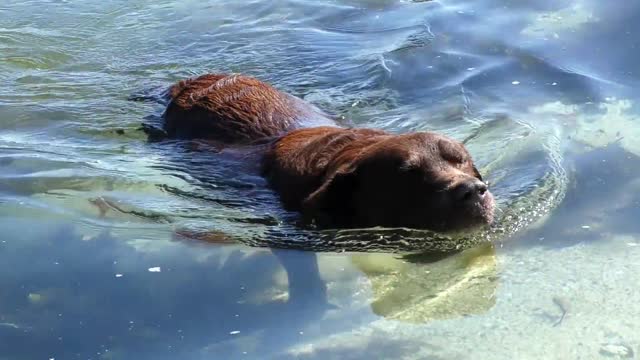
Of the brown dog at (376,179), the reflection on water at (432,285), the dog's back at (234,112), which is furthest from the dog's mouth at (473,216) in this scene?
the dog's back at (234,112)

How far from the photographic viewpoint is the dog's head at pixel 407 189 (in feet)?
17.7

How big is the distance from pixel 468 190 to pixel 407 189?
365 mm

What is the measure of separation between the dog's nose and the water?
1.05ft

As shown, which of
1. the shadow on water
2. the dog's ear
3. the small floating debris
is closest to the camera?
the small floating debris

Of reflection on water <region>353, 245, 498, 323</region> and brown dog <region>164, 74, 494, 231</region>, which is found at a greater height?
brown dog <region>164, 74, 494, 231</region>

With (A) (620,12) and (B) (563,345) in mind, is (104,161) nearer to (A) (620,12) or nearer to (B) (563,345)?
(B) (563,345)

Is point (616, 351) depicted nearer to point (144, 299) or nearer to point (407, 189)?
→ point (407, 189)

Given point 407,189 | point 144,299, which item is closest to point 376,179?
point 407,189

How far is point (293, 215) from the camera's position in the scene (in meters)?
5.96

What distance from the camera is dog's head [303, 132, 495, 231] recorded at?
541cm

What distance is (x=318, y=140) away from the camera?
6.30 meters

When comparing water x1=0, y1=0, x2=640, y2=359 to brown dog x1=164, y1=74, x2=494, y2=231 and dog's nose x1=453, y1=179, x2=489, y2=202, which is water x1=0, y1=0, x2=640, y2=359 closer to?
brown dog x1=164, y1=74, x2=494, y2=231

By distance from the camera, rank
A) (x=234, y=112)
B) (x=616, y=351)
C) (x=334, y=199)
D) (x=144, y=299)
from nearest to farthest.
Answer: (x=616, y=351)
(x=144, y=299)
(x=334, y=199)
(x=234, y=112)

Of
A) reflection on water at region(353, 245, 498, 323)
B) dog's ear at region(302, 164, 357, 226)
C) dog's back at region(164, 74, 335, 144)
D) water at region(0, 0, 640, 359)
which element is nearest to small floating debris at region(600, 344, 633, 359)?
water at region(0, 0, 640, 359)
